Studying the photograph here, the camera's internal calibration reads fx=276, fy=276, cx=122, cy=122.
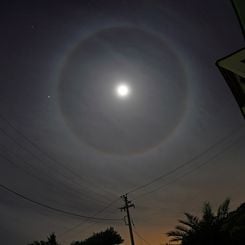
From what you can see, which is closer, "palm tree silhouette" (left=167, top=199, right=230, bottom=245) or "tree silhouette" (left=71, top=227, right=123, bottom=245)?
"palm tree silhouette" (left=167, top=199, right=230, bottom=245)

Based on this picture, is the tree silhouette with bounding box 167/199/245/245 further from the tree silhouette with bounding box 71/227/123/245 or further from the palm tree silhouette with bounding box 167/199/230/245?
the tree silhouette with bounding box 71/227/123/245

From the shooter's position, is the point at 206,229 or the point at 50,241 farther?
the point at 50,241

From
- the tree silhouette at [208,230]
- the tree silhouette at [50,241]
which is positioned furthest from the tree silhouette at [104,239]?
the tree silhouette at [208,230]

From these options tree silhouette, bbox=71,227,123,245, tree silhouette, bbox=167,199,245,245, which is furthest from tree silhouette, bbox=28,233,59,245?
tree silhouette, bbox=167,199,245,245

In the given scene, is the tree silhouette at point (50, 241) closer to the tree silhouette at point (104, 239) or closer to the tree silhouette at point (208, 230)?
the tree silhouette at point (104, 239)

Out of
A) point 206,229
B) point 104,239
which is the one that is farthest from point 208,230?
point 104,239

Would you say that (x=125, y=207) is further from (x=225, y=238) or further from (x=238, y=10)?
(x=238, y=10)

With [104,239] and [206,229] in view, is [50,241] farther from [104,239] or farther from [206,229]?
[206,229]

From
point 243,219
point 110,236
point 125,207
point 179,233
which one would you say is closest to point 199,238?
point 179,233

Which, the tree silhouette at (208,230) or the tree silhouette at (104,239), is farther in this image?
the tree silhouette at (104,239)
